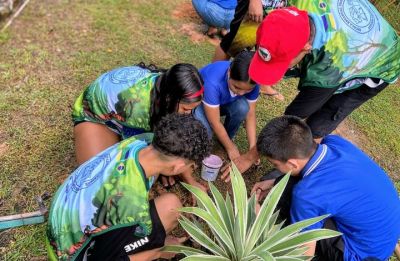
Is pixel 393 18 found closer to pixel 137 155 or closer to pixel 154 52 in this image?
pixel 154 52

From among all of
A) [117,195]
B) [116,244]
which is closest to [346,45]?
[117,195]

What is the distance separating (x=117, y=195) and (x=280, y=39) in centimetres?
123

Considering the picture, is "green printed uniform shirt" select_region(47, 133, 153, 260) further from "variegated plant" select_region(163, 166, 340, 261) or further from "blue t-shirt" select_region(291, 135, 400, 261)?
"blue t-shirt" select_region(291, 135, 400, 261)

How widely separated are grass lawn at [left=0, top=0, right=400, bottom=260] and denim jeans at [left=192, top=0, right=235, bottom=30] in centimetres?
28

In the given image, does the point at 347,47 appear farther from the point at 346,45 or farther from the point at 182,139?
the point at 182,139

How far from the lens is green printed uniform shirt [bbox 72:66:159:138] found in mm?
2641

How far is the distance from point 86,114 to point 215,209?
1371 mm

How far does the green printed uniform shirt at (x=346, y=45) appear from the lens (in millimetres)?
2350

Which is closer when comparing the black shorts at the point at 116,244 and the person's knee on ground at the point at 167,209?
the black shorts at the point at 116,244

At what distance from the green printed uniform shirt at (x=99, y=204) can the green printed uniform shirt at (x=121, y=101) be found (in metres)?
0.66

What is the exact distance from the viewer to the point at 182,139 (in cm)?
196

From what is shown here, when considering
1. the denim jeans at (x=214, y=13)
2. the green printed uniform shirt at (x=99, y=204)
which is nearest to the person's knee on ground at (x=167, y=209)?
the green printed uniform shirt at (x=99, y=204)

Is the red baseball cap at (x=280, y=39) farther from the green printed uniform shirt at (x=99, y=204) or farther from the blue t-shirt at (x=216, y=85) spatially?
the green printed uniform shirt at (x=99, y=204)

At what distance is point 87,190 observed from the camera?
196 centimetres
